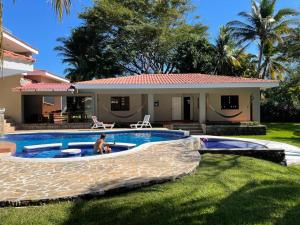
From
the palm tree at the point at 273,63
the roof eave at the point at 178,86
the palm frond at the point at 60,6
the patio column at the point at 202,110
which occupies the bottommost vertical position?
the patio column at the point at 202,110

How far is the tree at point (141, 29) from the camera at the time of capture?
126ft

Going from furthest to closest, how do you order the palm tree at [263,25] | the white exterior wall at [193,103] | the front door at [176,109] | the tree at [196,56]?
the tree at [196,56] < the palm tree at [263,25] < the front door at [176,109] < the white exterior wall at [193,103]

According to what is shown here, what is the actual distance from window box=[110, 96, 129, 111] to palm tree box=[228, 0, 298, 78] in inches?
685

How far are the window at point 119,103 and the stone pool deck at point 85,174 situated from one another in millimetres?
15657

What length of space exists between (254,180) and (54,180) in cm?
502

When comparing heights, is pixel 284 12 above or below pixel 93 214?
above

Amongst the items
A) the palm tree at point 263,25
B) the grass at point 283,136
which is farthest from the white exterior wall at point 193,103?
the palm tree at point 263,25

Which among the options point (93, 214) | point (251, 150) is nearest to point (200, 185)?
point (93, 214)

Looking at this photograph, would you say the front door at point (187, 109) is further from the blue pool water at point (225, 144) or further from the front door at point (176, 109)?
the blue pool water at point (225, 144)

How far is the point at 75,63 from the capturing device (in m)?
44.3

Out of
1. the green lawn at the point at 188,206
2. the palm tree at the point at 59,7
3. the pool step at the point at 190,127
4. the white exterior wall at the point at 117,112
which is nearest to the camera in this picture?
the palm tree at the point at 59,7

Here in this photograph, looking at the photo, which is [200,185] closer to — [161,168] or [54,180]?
[161,168]

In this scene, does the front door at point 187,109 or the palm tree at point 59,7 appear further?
the front door at point 187,109

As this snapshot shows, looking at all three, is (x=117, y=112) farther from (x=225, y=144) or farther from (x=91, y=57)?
(x=91, y=57)
